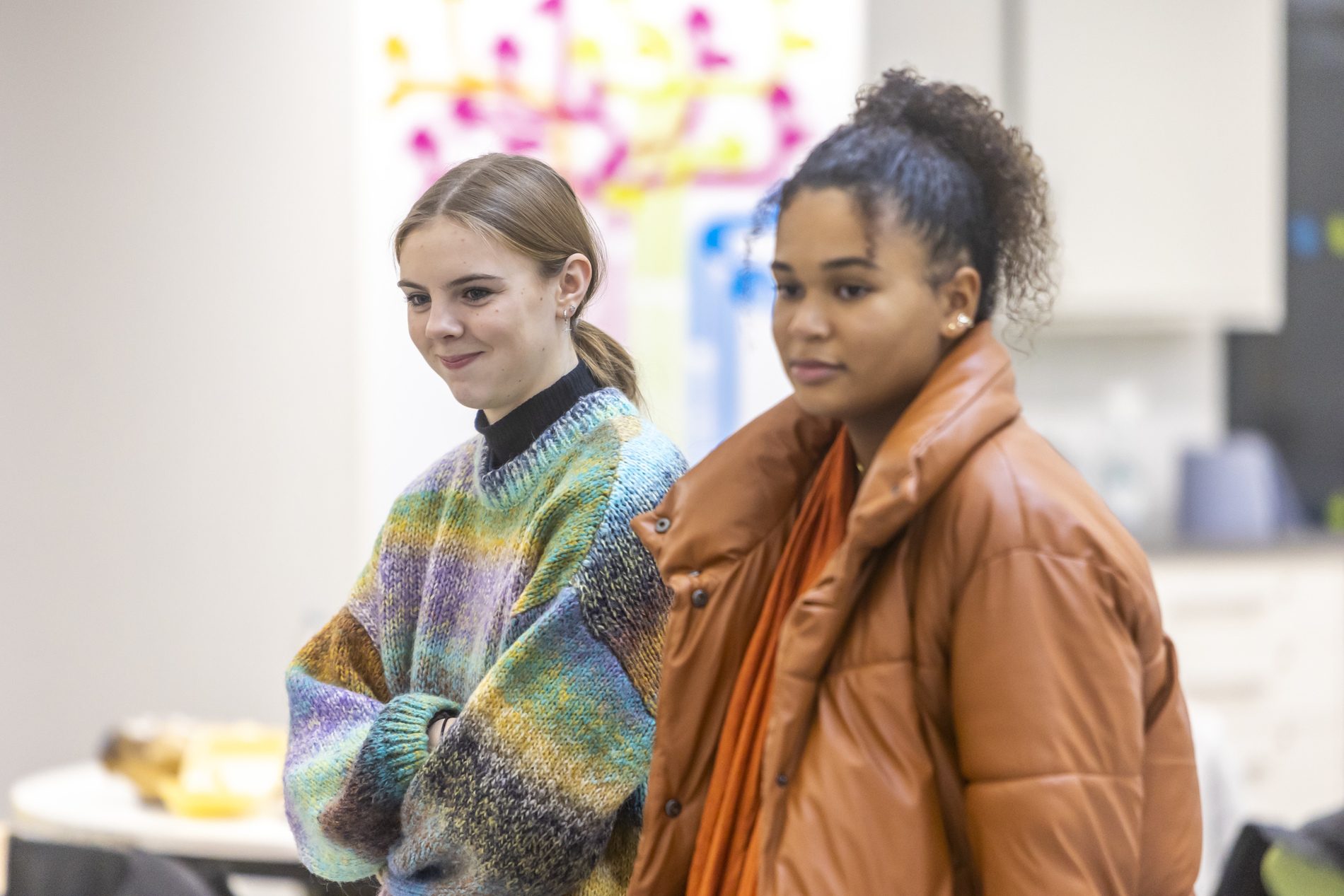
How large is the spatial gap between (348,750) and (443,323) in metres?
0.32

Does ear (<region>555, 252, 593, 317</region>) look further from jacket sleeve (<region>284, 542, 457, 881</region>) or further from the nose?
jacket sleeve (<region>284, 542, 457, 881</region>)

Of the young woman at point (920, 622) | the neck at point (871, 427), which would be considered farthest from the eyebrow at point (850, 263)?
the neck at point (871, 427)

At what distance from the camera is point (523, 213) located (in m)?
1.06

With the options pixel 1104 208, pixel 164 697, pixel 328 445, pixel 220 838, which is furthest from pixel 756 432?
pixel 1104 208

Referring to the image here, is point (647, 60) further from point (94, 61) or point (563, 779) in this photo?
point (563, 779)

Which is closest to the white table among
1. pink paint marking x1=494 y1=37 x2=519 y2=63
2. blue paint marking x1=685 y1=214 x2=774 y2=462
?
blue paint marking x1=685 y1=214 x2=774 y2=462

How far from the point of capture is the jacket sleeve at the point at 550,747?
0.99 m

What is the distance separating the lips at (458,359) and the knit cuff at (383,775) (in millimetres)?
246

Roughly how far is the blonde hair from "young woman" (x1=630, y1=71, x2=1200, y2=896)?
0.77ft

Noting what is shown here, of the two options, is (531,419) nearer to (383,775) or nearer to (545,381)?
(545,381)

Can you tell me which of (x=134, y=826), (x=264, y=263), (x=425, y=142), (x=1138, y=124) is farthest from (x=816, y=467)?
(x=1138, y=124)

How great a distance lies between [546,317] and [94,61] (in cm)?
214

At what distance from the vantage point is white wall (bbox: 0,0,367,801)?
2.80 m

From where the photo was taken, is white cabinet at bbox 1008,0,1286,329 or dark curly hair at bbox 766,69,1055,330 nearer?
dark curly hair at bbox 766,69,1055,330
